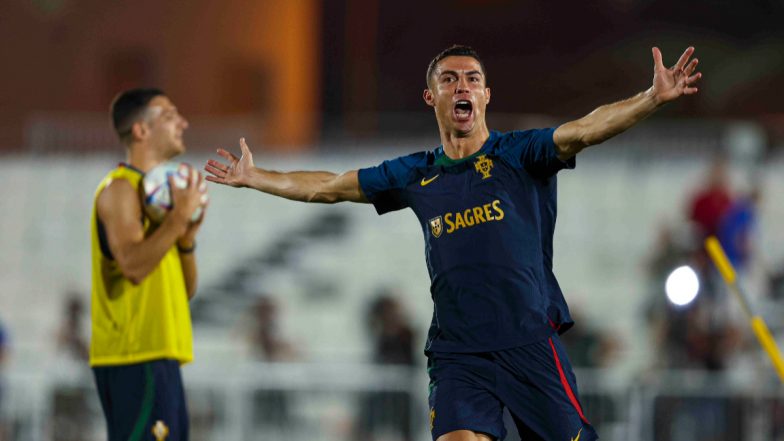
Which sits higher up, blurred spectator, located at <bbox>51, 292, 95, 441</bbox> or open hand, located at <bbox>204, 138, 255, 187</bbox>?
open hand, located at <bbox>204, 138, 255, 187</bbox>

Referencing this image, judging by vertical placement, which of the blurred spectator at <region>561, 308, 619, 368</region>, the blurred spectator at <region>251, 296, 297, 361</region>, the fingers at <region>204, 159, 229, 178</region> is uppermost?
the fingers at <region>204, 159, 229, 178</region>

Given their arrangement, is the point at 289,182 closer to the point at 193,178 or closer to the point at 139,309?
Result: the point at 193,178

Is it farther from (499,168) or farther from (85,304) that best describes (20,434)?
(499,168)

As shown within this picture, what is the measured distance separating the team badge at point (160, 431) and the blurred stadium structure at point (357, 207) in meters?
6.18

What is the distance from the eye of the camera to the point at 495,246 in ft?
23.6

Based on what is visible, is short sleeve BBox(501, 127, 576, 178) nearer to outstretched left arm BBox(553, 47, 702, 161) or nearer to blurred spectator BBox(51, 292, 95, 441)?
outstretched left arm BBox(553, 47, 702, 161)

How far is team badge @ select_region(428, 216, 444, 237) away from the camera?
7.37m

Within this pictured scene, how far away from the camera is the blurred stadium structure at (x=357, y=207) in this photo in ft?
46.4

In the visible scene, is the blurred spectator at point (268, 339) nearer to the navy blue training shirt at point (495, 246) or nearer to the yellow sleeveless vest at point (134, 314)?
the yellow sleeveless vest at point (134, 314)

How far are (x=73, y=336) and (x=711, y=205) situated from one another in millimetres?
7082

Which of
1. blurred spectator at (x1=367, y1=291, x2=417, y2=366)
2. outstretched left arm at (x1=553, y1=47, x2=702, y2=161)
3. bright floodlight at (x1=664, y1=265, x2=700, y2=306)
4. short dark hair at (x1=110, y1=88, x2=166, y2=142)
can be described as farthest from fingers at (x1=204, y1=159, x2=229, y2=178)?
blurred spectator at (x1=367, y1=291, x2=417, y2=366)

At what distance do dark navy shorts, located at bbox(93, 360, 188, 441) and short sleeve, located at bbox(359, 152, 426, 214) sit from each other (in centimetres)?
152

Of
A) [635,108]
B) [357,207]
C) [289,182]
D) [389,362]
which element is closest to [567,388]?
[635,108]

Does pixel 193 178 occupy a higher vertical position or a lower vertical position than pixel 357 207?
lower
